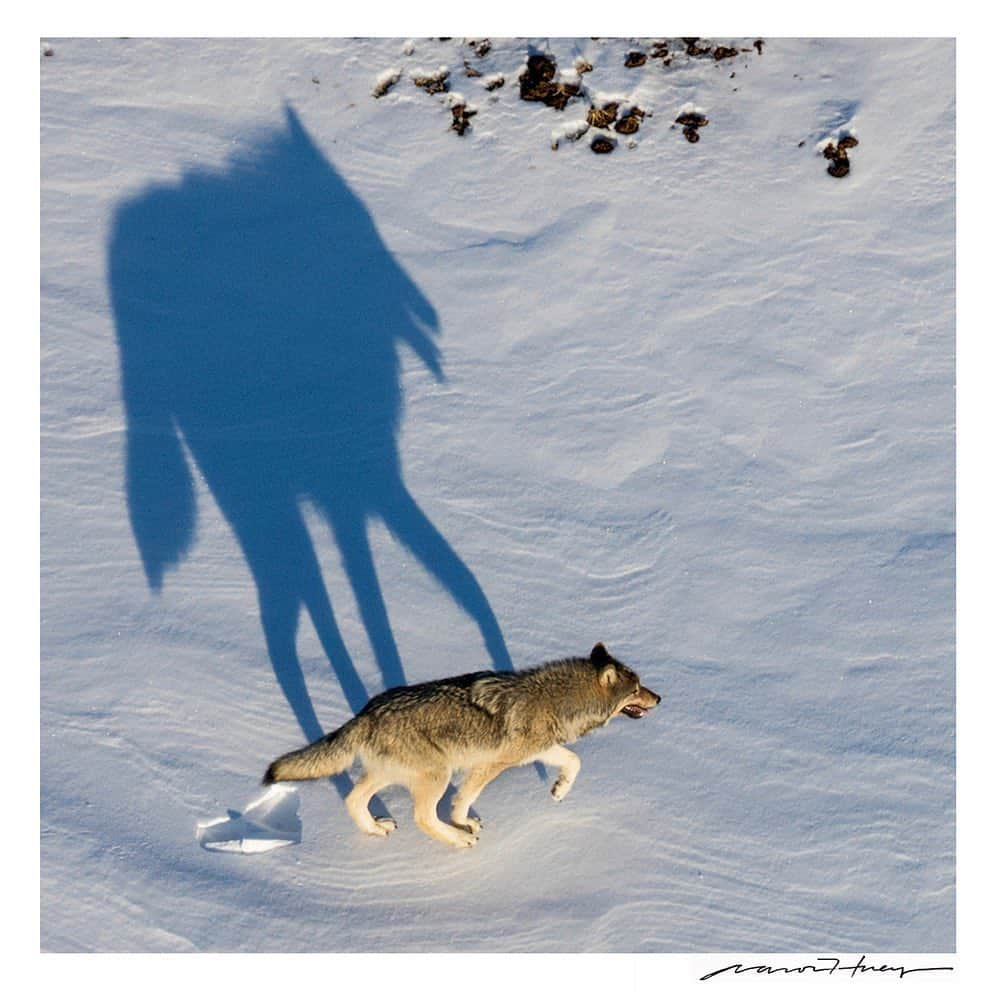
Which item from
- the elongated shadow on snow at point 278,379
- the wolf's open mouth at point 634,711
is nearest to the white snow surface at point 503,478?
the elongated shadow on snow at point 278,379

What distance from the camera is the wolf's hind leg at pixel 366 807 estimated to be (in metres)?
6.32

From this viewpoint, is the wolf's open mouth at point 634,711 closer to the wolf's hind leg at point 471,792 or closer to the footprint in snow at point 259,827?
the wolf's hind leg at point 471,792

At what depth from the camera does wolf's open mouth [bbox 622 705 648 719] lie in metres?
6.63

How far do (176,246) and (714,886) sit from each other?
662 cm

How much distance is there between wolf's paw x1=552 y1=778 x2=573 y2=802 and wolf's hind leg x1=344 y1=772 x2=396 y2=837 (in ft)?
3.88

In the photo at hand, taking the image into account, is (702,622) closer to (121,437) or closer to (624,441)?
(624,441)

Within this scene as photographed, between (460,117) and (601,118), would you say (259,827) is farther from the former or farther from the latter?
(601,118)

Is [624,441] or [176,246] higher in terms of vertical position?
[176,246]

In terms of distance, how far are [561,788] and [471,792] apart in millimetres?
720

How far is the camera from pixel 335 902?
6926mm

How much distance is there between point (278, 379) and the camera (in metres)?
7.77

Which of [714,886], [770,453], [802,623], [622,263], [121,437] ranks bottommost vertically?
[714,886]

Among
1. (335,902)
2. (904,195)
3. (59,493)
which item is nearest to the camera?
(335,902)

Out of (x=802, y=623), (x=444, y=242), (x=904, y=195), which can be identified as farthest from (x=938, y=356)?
(x=444, y=242)
